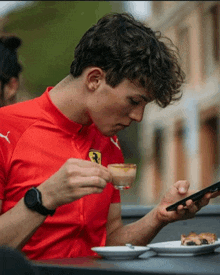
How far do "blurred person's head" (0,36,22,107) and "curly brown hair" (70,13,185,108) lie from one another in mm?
831

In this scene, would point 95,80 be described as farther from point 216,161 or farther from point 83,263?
point 216,161

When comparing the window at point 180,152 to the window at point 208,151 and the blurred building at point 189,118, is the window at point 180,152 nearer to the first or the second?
the blurred building at point 189,118

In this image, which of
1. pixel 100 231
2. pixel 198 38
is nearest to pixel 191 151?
pixel 198 38

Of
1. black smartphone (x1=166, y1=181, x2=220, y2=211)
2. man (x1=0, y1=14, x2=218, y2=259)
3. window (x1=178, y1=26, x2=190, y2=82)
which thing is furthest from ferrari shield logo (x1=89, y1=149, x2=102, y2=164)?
window (x1=178, y1=26, x2=190, y2=82)

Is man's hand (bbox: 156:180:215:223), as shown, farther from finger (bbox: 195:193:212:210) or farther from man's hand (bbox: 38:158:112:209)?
man's hand (bbox: 38:158:112:209)

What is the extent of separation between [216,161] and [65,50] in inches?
129

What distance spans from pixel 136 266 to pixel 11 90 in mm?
1898

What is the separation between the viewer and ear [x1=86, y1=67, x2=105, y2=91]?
99.1 inches

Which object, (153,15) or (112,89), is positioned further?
(153,15)

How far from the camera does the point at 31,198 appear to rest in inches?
81.7

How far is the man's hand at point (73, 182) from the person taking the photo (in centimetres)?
199

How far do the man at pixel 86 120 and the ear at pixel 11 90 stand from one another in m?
0.74

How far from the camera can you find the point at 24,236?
213 cm

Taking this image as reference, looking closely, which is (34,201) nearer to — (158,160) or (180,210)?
(180,210)
